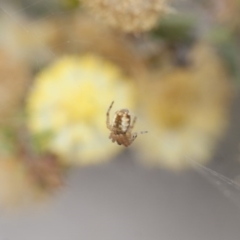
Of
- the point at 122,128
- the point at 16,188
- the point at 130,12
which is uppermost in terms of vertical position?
the point at 130,12

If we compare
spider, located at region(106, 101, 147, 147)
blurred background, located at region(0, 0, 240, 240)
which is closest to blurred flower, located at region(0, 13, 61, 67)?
blurred background, located at region(0, 0, 240, 240)

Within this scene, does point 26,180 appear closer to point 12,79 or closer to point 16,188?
point 16,188

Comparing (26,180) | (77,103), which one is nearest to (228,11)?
(77,103)

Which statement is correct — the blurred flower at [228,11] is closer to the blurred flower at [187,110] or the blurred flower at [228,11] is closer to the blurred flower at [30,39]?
the blurred flower at [187,110]

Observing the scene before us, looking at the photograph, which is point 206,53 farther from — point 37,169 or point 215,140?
point 37,169

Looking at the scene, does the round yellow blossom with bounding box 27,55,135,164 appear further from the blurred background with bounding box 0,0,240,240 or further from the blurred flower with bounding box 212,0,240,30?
the blurred flower with bounding box 212,0,240,30

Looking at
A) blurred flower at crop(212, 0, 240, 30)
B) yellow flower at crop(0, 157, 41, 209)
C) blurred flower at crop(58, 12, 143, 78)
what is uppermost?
blurred flower at crop(212, 0, 240, 30)

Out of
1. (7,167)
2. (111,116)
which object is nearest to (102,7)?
(111,116)
